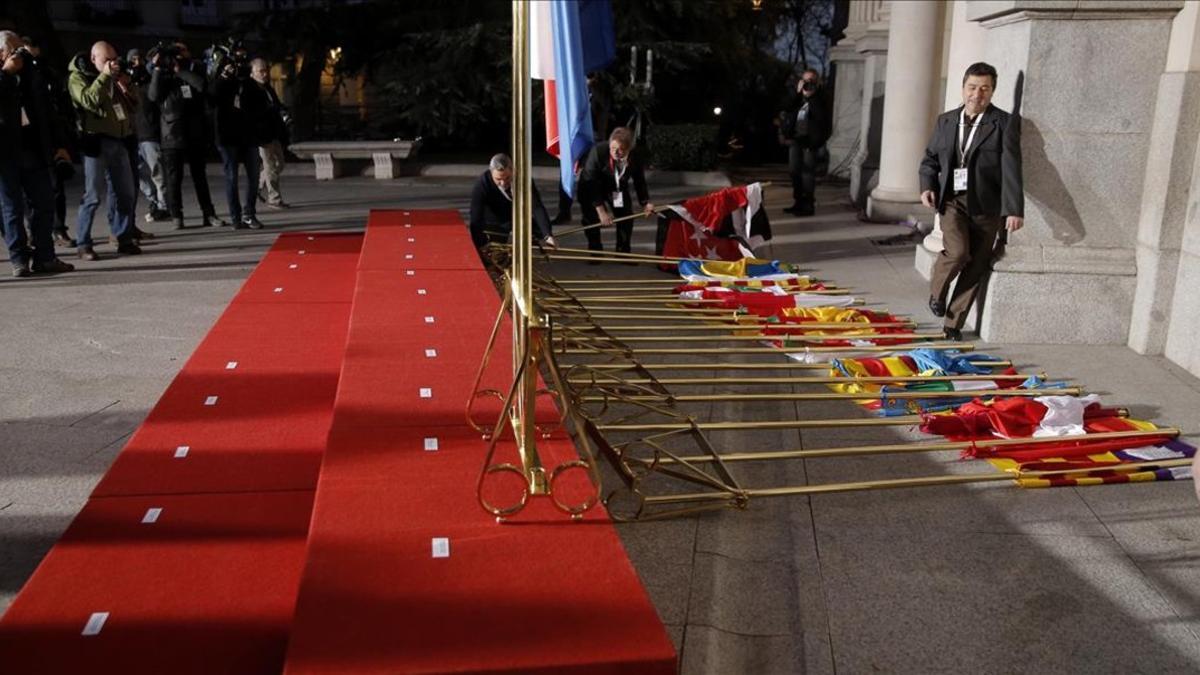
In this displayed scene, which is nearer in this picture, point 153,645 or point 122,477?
point 153,645

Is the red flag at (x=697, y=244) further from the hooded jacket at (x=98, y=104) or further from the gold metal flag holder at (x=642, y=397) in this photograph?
the hooded jacket at (x=98, y=104)

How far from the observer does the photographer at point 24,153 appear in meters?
8.91

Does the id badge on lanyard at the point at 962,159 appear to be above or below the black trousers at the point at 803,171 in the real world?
above

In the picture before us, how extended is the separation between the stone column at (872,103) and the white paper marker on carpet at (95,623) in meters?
13.7

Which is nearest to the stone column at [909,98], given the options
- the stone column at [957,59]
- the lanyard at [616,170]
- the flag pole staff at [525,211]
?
the stone column at [957,59]

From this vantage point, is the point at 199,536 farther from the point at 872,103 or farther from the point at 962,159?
the point at 872,103

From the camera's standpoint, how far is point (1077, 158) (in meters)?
7.14

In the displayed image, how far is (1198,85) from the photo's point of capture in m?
6.68

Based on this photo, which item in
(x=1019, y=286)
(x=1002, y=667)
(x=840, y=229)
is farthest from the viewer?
(x=840, y=229)

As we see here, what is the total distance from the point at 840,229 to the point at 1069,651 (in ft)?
34.2

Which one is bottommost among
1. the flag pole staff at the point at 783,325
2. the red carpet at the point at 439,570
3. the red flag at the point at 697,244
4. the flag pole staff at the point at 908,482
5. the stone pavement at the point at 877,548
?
the stone pavement at the point at 877,548

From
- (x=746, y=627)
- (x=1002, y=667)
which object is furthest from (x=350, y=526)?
(x=1002, y=667)

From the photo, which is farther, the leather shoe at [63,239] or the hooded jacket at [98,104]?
the leather shoe at [63,239]

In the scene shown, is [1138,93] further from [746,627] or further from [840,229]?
[840,229]
